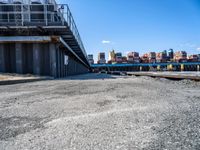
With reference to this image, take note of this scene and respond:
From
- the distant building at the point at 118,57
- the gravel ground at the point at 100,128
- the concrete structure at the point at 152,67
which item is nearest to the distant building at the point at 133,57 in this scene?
the distant building at the point at 118,57

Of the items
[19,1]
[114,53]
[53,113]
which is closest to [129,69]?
[114,53]

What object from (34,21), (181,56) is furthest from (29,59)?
(181,56)

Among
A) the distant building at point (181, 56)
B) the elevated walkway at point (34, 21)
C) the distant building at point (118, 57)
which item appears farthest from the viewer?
the distant building at point (118, 57)

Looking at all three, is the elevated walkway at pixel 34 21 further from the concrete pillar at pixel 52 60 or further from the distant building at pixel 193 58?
the distant building at pixel 193 58

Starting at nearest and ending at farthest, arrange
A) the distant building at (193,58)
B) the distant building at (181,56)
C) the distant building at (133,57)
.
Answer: the distant building at (193,58), the distant building at (181,56), the distant building at (133,57)

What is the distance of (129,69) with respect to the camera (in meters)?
62.7

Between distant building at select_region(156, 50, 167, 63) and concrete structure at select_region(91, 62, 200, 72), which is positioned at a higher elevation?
distant building at select_region(156, 50, 167, 63)

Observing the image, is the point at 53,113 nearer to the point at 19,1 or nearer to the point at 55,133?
the point at 55,133

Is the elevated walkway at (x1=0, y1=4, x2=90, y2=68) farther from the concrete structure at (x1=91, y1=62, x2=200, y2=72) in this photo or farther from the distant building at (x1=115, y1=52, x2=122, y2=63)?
the distant building at (x1=115, y1=52, x2=122, y2=63)

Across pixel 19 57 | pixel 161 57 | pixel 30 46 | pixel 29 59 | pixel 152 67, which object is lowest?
pixel 152 67

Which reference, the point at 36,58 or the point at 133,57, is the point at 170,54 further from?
the point at 36,58

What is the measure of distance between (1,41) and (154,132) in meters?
14.2

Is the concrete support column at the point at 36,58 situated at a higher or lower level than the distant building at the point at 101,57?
lower

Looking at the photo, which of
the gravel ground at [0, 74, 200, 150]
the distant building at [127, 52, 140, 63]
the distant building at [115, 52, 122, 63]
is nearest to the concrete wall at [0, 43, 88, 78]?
the gravel ground at [0, 74, 200, 150]
